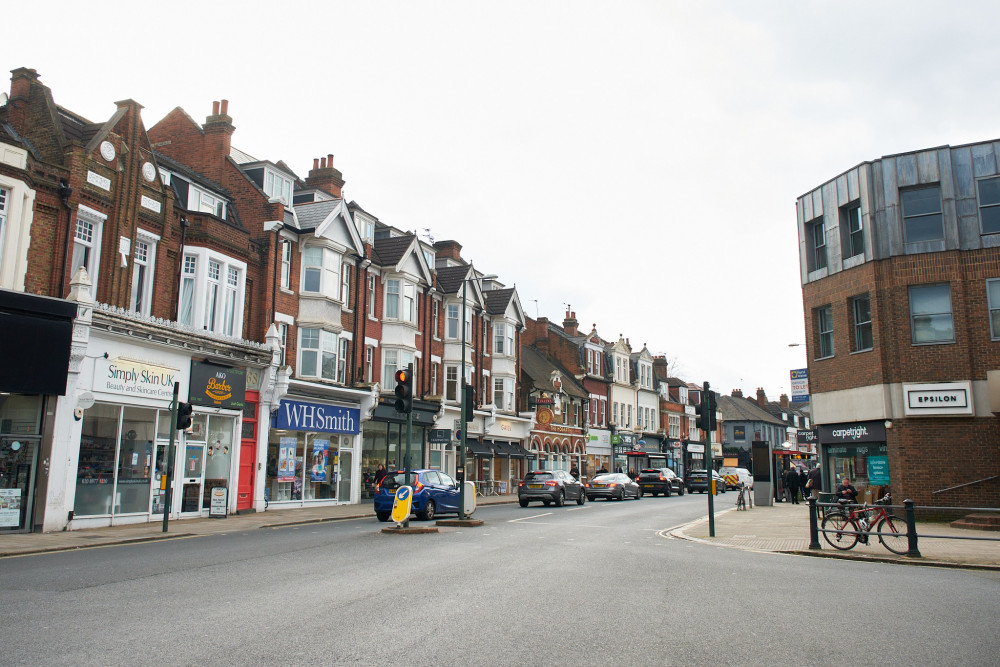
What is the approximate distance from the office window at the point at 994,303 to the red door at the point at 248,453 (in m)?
22.2

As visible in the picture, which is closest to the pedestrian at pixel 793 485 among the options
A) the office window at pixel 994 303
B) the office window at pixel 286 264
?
the office window at pixel 994 303

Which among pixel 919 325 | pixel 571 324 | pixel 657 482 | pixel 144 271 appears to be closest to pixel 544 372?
pixel 571 324

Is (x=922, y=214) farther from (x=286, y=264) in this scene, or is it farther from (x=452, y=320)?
(x=452, y=320)

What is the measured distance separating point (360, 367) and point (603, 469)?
30.8 meters

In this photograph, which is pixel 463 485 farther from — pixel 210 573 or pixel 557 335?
pixel 557 335

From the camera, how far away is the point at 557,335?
2312 inches

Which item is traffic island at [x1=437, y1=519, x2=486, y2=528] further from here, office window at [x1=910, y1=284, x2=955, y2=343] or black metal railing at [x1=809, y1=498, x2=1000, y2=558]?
office window at [x1=910, y1=284, x2=955, y2=343]

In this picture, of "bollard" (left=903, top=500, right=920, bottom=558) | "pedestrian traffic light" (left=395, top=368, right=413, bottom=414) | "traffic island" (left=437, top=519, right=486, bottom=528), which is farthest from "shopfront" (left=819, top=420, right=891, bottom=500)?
"pedestrian traffic light" (left=395, top=368, right=413, bottom=414)

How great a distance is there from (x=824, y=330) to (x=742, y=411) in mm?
66177

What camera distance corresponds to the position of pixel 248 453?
25.1 meters

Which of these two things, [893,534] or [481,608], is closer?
[481,608]

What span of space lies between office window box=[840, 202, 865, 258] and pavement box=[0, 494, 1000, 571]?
27.5 ft

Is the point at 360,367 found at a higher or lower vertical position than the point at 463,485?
higher

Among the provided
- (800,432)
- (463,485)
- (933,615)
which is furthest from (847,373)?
(800,432)
